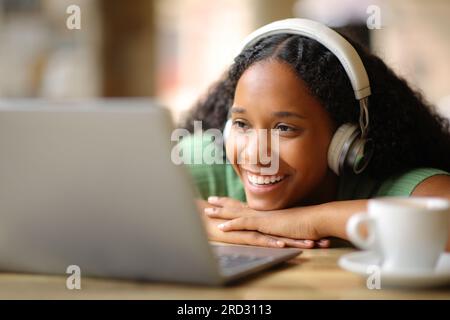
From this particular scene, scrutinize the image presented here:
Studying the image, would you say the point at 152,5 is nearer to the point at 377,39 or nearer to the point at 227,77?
the point at 377,39

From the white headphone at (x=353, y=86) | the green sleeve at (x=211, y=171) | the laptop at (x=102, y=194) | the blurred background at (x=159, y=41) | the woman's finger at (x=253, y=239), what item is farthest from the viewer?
the blurred background at (x=159, y=41)

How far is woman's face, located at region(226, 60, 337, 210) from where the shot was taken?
1.21 meters

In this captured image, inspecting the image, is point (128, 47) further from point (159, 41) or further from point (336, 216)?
point (336, 216)

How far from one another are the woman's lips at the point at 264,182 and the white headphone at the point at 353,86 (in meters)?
0.09

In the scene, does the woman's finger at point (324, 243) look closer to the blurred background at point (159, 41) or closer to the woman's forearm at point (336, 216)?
the woman's forearm at point (336, 216)

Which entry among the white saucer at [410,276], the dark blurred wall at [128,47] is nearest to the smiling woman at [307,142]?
the white saucer at [410,276]

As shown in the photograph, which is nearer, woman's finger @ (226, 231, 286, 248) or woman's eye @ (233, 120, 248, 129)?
woman's finger @ (226, 231, 286, 248)

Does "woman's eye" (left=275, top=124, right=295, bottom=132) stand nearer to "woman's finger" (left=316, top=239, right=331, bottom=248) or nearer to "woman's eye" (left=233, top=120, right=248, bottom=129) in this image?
"woman's eye" (left=233, top=120, right=248, bottom=129)

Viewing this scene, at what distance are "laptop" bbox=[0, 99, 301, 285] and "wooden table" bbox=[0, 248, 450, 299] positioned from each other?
0.01m

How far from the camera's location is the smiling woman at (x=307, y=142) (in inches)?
44.6

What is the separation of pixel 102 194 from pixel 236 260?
221 millimetres

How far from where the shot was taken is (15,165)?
750 mm

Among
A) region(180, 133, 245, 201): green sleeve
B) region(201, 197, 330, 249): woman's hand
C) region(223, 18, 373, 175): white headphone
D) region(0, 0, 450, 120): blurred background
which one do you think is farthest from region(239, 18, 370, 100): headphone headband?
region(0, 0, 450, 120): blurred background
